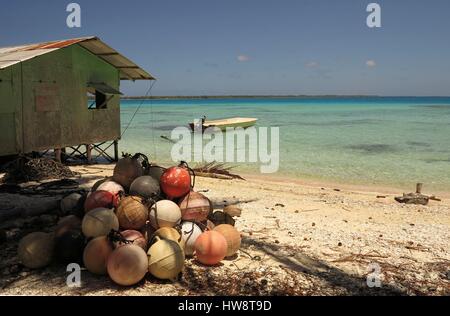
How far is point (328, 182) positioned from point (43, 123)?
32.3 feet

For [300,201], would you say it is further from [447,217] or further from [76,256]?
[76,256]

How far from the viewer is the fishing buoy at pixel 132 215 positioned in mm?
5777

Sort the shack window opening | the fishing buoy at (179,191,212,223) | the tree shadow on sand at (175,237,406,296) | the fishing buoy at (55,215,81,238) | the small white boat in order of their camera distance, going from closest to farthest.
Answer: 1. the tree shadow on sand at (175,237,406,296)
2. the fishing buoy at (55,215,81,238)
3. the fishing buoy at (179,191,212,223)
4. the shack window opening
5. the small white boat

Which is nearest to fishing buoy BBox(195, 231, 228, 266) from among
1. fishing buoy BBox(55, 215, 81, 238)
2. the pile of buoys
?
the pile of buoys

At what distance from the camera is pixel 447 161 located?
19.8m

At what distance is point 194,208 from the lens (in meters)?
6.24

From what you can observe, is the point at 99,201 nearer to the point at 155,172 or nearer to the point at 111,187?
the point at 111,187

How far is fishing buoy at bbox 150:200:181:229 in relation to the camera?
19.2ft

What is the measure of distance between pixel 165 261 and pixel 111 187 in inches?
85.5

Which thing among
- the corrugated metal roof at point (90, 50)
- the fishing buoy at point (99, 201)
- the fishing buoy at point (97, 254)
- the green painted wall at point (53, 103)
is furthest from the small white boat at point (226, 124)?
the fishing buoy at point (97, 254)

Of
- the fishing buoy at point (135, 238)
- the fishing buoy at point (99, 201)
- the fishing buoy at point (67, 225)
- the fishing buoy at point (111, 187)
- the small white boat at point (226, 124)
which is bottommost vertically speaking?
the fishing buoy at point (135, 238)

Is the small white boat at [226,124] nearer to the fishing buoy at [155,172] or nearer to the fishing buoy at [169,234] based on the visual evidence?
the fishing buoy at [155,172]

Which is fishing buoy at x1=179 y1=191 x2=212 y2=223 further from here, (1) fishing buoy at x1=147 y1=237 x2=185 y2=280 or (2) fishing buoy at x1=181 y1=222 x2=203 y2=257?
(1) fishing buoy at x1=147 y1=237 x2=185 y2=280

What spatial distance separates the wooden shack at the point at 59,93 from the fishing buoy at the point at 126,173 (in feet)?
18.0
